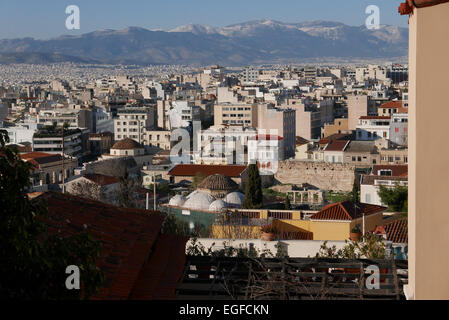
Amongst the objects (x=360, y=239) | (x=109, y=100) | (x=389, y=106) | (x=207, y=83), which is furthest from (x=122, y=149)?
(x=207, y=83)

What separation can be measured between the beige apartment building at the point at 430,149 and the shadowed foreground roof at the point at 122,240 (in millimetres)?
1770

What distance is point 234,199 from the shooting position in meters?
25.8

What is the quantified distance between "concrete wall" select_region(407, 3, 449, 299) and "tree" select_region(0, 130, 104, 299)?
1.49 metres

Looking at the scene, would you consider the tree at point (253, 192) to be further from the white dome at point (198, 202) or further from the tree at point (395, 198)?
the tree at point (395, 198)

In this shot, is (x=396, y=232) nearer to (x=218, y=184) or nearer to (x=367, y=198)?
(x=367, y=198)

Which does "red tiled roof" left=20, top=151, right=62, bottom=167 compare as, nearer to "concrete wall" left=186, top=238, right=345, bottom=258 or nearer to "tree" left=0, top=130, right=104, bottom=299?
"concrete wall" left=186, top=238, right=345, bottom=258

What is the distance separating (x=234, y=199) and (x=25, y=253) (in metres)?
22.3

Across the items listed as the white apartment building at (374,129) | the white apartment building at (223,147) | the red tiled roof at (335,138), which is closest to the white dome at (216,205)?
the white apartment building at (223,147)

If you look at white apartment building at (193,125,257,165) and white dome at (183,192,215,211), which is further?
white apartment building at (193,125,257,165)

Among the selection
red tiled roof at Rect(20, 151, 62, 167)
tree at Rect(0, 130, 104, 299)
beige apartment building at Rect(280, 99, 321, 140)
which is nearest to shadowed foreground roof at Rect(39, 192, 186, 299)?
tree at Rect(0, 130, 104, 299)

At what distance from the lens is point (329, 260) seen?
6223mm

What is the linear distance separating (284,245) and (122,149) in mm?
37986

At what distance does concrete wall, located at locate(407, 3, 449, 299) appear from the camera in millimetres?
3482

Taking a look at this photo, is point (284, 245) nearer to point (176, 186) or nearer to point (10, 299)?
point (10, 299)
